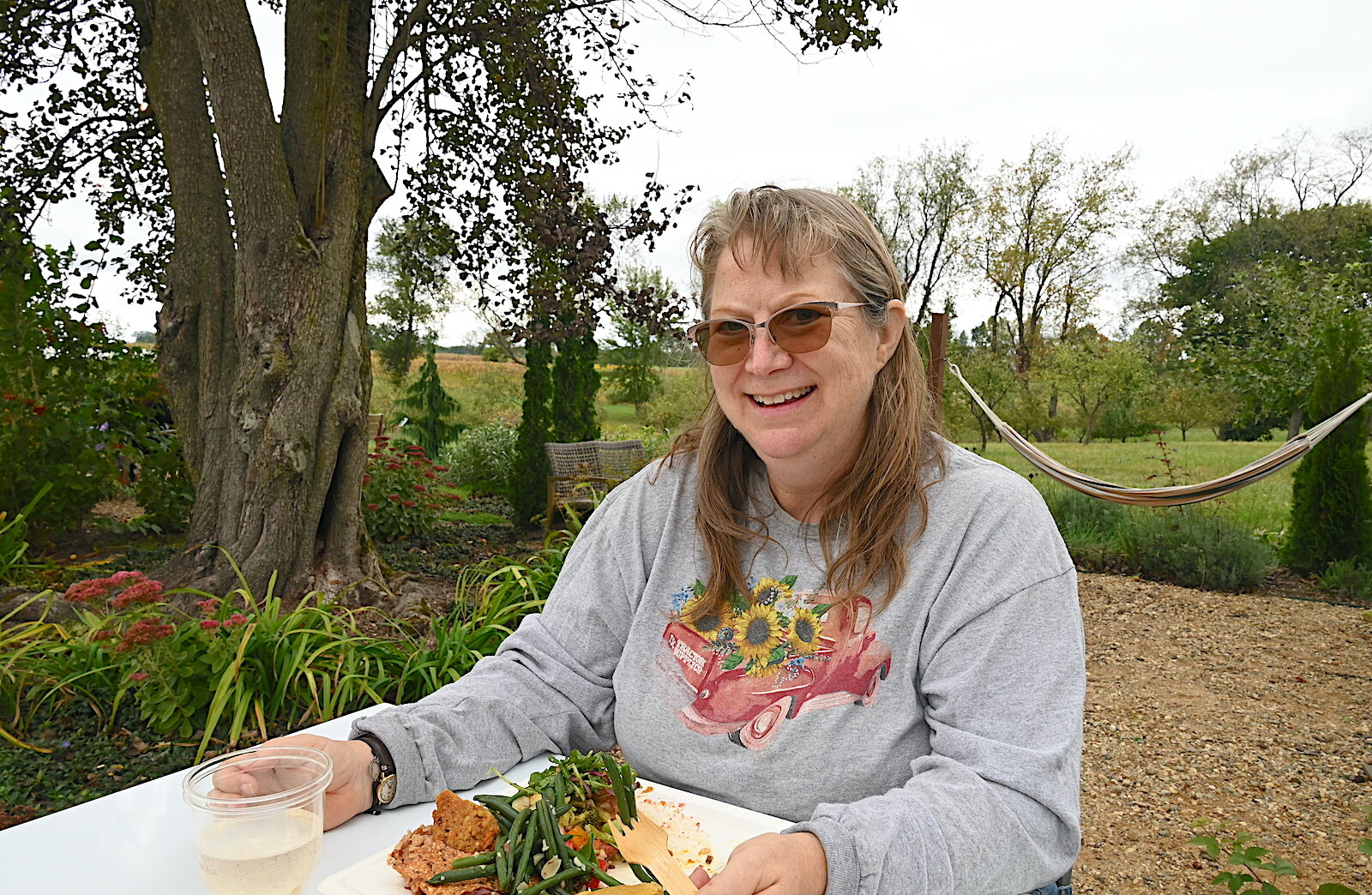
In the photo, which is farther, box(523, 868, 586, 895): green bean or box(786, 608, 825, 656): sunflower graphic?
box(786, 608, 825, 656): sunflower graphic

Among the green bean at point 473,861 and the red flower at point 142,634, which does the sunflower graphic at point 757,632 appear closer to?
the green bean at point 473,861

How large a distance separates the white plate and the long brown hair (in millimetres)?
303

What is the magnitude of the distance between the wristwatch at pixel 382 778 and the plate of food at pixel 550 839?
0.34 feet

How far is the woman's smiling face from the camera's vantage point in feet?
4.12

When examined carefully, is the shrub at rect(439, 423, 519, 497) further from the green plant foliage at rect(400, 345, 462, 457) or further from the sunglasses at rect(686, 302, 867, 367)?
the sunglasses at rect(686, 302, 867, 367)

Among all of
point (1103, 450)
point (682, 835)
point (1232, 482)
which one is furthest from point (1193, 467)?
point (682, 835)

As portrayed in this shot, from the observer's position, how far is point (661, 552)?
1390 millimetres

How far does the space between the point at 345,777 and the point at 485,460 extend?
961 cm

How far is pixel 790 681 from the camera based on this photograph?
1.18 metres

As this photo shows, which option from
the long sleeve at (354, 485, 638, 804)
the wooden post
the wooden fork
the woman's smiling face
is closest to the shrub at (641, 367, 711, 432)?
the wooden post

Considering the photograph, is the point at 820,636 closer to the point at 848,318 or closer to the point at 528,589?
the point at 848,318

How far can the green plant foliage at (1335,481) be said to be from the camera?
5.87 meters

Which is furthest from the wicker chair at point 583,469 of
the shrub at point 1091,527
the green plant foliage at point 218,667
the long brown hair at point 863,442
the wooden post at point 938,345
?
the long brown hair at point 863,442

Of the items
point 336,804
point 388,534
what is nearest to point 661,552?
point 336,804
